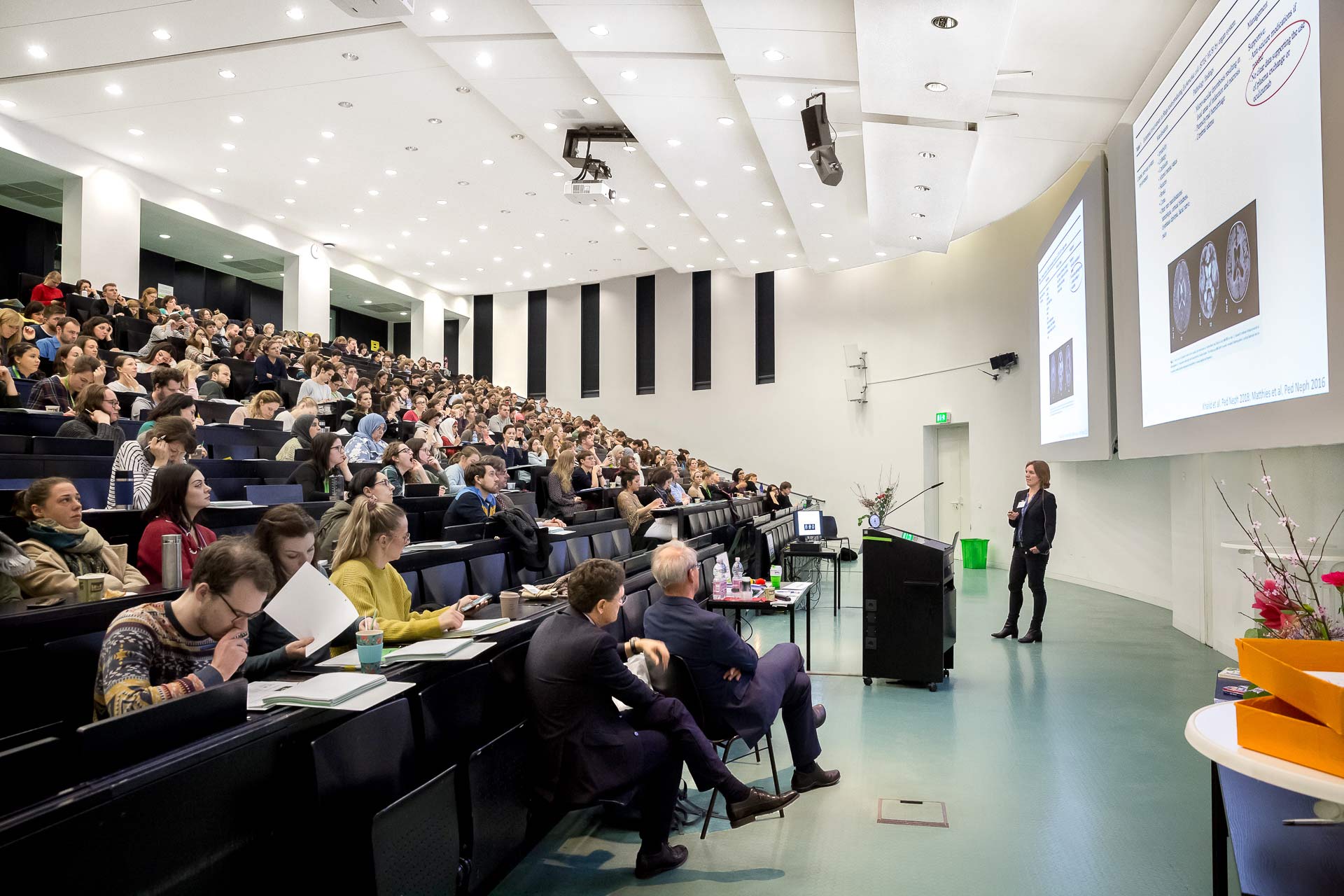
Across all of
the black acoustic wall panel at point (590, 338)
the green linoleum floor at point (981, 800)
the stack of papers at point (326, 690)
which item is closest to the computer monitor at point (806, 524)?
the green linoleum floor at point (981, 800)

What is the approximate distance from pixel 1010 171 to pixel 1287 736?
9229 millimetres

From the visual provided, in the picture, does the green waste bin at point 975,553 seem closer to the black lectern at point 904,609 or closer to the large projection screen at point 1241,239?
the large projection screen at point 1241,239

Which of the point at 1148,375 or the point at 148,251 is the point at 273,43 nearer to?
the point at 1148,375

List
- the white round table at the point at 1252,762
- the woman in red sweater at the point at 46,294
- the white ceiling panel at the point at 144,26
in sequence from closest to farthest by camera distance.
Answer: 1. the white round table at the point at 1252,762
2. the white ceiling panel at the point at 144,26
3. the woman in red sweater at the point at 46,294

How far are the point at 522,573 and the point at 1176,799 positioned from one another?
334 cm

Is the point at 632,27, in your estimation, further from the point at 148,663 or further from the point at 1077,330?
the point at 148,663

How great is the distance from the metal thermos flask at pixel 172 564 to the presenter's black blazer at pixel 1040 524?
5.70 m

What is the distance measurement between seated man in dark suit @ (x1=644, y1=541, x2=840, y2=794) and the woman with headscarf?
12.8ft

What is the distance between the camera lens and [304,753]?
181 cm

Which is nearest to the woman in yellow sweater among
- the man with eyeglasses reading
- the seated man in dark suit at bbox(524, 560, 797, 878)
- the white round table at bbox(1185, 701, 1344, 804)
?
the seated man in dark suit at bbox(524, 560, 797, 878)

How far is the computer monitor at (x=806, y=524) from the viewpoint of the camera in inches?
350

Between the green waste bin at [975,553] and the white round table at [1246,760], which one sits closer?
the white round table at [1246,760]

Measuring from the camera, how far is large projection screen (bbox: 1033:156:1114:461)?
7113 millimetres

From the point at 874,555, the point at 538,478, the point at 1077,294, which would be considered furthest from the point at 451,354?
the point at 874,555
